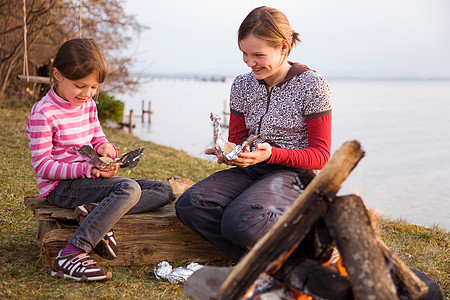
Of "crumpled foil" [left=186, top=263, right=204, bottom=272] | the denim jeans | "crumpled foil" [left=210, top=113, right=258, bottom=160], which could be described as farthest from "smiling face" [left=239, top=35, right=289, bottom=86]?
"crumpled foil" [left=186, top=263, right=204, bottom=272]

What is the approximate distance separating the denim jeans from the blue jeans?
25 centimetres

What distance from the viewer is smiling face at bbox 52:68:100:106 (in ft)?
8.88

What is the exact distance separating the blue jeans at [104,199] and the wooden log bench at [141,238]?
69 mm

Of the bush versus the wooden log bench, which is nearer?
the wooden log bench

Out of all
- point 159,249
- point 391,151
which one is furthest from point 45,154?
point 391,151

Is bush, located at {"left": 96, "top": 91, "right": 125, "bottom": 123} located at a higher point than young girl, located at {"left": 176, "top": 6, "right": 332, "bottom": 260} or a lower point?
lower

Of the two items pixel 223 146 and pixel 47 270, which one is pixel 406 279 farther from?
pixel 47 270

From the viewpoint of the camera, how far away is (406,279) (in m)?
1.62

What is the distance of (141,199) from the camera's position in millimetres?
2877

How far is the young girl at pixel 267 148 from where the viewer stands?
2.54m

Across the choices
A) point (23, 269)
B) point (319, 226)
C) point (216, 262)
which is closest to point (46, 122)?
point (23, 269)

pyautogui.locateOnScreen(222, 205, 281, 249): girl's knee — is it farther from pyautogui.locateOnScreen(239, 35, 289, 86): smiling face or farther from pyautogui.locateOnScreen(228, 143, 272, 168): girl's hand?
pyautogui.locateOnScreen(239, 35, 289, 86): smiling face

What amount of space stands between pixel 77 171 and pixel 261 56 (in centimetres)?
129

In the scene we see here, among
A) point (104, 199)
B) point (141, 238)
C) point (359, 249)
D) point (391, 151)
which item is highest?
point (359, 249)
